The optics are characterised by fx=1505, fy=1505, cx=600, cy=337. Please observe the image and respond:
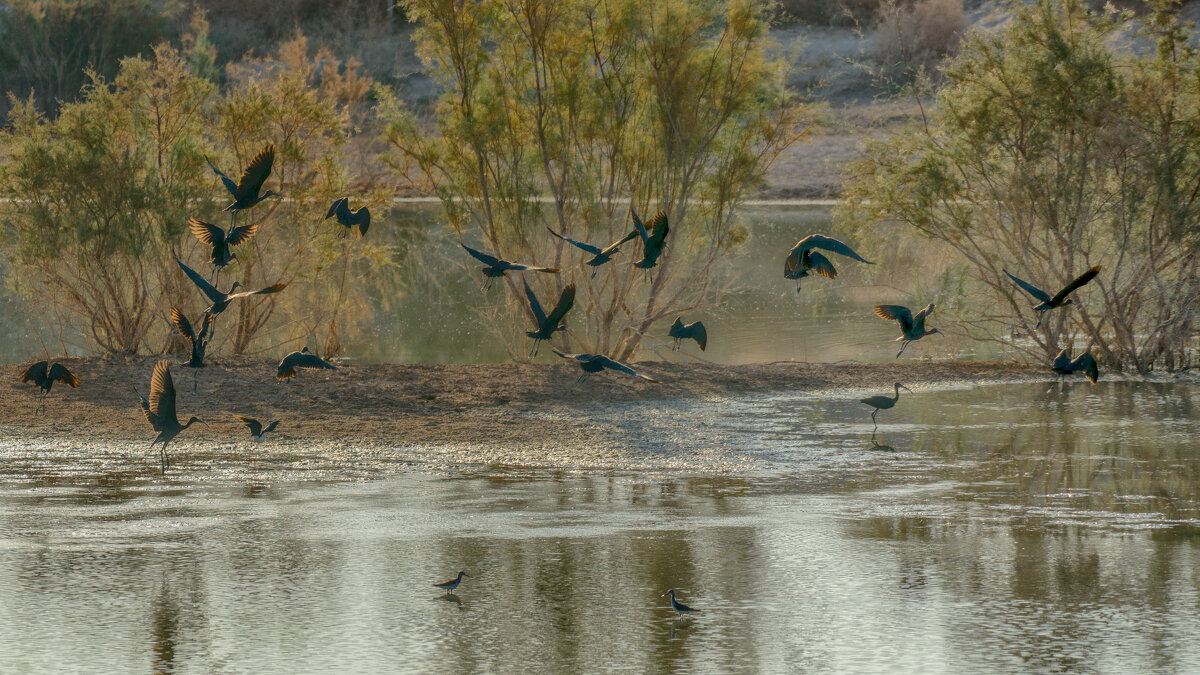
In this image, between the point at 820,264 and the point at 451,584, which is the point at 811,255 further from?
the point at 451,584

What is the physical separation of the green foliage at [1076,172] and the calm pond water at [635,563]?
13.4ft

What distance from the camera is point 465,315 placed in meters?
23.2

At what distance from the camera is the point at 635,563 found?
25.2 ft

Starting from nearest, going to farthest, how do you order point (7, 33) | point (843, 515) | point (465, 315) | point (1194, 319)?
point (843, 515)
point (1194, 319)
point (465, 315)
point (7, 33)

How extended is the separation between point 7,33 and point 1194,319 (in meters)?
42.2

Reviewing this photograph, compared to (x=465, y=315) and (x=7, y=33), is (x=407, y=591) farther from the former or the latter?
(x=7, y=33)

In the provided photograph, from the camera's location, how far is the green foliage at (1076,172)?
15.0 m

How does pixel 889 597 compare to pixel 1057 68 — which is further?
pixel 1057 68

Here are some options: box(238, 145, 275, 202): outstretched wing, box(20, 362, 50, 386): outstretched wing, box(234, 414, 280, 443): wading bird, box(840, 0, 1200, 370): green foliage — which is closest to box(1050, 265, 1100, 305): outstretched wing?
box(238, 145, 275, 202): outstretched wing

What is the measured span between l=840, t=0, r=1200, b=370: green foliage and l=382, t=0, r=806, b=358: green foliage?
5.77 feet

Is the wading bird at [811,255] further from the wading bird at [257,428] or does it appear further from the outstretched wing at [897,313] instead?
the wading bird at [257,428]

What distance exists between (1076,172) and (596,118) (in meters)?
4.91

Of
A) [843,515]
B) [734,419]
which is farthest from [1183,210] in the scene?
[843,515]

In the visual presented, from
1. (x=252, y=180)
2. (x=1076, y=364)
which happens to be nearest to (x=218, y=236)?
(x=252, y=180)
